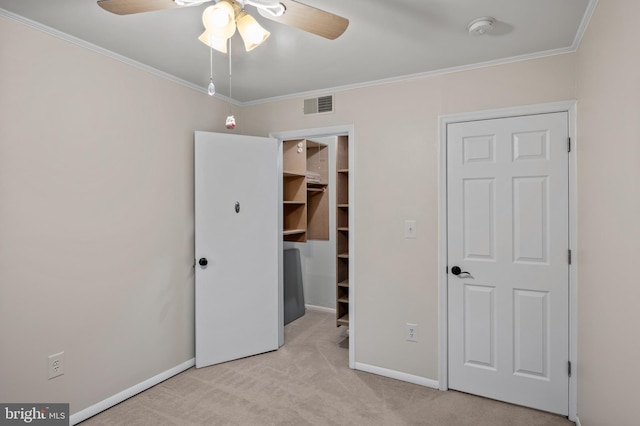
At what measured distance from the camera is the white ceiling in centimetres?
187

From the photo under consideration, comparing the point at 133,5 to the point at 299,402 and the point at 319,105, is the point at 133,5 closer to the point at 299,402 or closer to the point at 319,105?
the point at 319,105

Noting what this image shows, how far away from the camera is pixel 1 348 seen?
192cm

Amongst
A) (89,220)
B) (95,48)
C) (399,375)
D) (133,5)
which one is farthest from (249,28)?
(399,375)

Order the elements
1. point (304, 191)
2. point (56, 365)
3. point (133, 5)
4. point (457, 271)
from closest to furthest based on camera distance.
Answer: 1. point (133, 5)
2. point (56, 365)
3. point (457, 271)
4. point (304, 191)

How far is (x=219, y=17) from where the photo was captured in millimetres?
1434

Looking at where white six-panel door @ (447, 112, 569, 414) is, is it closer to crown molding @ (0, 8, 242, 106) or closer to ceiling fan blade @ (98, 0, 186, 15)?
ceiling fan blade @ (98, 0, 186, 15)

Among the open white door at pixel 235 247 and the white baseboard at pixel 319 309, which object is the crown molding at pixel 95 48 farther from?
the white baseboard at pixel 319 309

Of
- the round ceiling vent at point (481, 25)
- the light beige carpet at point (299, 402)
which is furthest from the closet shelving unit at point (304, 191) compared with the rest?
the round ceiling vent at point (481, 25)

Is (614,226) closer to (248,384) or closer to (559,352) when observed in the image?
(559,352)

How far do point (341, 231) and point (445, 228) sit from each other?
1.30 meters

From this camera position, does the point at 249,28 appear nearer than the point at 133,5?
No

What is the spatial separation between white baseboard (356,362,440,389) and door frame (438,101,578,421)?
77 millimetres

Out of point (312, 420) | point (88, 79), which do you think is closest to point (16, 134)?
point (88, 79)

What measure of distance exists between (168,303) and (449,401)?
88.6 inches
